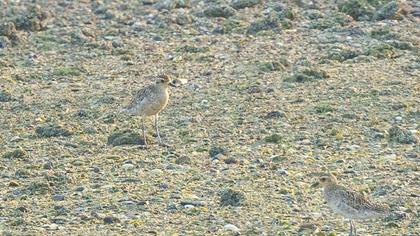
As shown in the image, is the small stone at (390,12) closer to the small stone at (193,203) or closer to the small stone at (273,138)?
the small stone at (273,138)

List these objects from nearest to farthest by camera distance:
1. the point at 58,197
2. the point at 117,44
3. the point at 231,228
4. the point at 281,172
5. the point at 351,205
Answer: the point at 351,205
the point at 231,228
the point at 58,197
the point at 281,172
the point at 117,44

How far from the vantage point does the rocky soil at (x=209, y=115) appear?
48.1ft

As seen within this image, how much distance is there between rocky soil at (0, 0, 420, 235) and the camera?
577 inches

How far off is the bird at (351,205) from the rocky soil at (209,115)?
10.8 inches

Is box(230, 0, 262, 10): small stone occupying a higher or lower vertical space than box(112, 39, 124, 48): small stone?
lower

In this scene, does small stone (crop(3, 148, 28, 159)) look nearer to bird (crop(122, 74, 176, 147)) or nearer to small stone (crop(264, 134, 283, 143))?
bird (crop(122, 74, 176, 147))

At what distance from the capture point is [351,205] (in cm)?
1348

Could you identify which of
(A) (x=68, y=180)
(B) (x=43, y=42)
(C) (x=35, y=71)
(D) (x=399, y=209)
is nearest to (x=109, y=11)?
(B) (x=43, y=42)

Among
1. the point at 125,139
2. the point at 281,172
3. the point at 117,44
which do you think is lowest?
the point at 117,44

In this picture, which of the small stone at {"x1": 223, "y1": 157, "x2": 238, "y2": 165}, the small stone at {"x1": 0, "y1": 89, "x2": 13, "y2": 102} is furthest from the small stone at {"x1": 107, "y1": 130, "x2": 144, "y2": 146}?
the small stone at {"x1": 0, "y1": 89, "x2": 13, "y2": 102}

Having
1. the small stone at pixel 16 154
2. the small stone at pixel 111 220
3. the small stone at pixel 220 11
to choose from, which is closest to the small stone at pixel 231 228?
the small stone at pixel 111 220

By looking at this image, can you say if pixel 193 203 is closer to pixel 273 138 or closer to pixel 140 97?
pixel 273 138

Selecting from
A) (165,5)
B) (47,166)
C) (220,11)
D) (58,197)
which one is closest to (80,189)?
(58,197)

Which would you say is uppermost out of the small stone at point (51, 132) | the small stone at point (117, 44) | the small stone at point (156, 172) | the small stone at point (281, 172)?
the small stone at point (281, 172)
